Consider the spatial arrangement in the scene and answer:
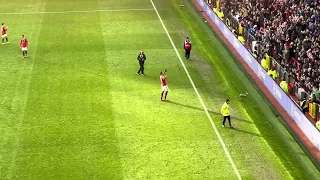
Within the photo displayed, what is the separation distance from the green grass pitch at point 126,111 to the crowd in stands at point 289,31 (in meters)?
2.41

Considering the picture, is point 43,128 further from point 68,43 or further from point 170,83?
point 68,43

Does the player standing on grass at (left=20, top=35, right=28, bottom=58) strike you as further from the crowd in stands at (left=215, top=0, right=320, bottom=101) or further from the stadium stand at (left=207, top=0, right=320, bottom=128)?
the crowd in stands at (left=215, top=0, right=320, bottom=101)

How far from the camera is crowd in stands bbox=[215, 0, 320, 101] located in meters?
32.2

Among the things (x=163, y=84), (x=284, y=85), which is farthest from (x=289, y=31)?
(x=163, y=84)

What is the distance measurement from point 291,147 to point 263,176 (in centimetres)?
356

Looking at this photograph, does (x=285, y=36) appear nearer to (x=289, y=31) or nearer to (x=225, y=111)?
(x=289, y=31)

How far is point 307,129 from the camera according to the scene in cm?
2719

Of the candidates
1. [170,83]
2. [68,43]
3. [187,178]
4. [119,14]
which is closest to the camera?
[187,178]

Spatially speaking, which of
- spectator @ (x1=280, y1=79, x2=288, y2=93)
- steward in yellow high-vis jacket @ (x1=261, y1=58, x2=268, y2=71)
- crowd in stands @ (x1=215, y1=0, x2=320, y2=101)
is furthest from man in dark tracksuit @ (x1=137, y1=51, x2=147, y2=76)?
spectator @ (x1=280, y1=79, x2=288, y2=93)

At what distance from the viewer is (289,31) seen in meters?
37.8

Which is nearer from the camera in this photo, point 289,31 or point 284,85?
point 284,85

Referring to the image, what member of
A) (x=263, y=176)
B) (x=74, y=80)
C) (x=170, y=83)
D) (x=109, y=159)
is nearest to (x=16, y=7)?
(x=74, y=80)

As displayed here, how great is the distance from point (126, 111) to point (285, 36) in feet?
42.5

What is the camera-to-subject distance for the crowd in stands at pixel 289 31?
32.2m
